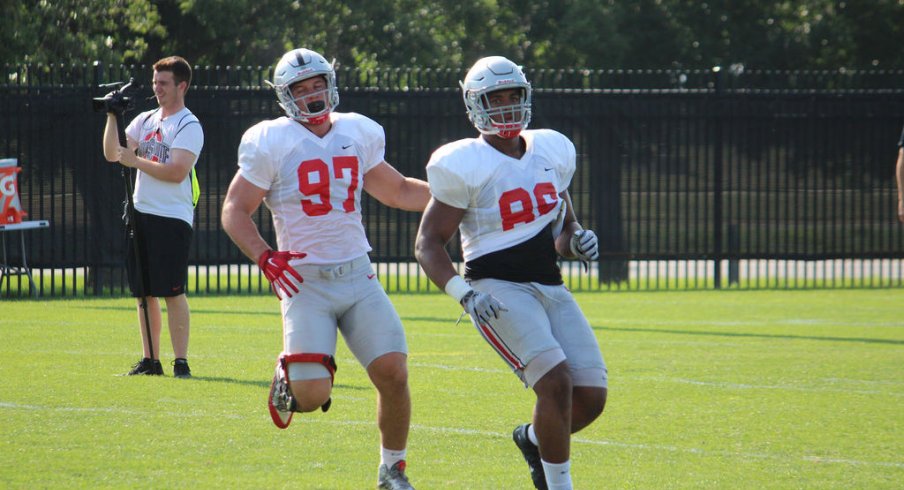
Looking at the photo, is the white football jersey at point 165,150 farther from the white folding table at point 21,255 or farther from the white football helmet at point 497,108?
the white folding table at point 21,255

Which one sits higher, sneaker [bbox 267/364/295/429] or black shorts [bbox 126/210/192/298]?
black shorts [bbox 126/210/192/298]

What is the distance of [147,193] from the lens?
30.1 feet

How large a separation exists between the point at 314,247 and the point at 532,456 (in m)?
1.38

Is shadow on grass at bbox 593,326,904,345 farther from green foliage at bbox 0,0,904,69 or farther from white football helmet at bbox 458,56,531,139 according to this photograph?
green foliage at bbox 0,0,904,69

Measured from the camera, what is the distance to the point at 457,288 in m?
5.59

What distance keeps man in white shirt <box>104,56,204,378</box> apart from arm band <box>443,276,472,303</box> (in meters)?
3.79

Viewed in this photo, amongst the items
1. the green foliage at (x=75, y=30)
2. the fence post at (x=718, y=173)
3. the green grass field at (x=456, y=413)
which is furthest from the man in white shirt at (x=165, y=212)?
the fence post at (x=718, y=173)

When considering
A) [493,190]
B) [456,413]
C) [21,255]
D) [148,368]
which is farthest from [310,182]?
[21,255]

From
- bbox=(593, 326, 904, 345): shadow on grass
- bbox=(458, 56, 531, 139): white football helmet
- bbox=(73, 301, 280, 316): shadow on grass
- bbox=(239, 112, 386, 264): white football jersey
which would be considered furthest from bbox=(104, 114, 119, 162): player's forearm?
bbox=(593, 326, 904, 345): shadow on grass

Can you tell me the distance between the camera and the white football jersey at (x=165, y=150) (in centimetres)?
895

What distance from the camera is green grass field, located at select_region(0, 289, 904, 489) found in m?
6.25

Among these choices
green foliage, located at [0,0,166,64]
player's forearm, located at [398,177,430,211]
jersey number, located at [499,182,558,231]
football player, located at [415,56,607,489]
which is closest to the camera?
football player, located at [415,56,607,489]

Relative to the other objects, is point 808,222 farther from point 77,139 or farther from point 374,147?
point 374,147

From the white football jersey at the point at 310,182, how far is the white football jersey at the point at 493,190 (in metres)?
0.51
